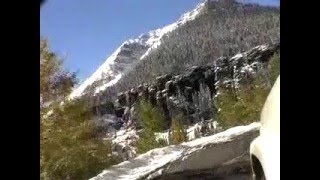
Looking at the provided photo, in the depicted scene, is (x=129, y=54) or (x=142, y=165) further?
(x=142, y=165)

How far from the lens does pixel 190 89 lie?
234 centimetres

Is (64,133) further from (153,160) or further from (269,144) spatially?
(269,144)

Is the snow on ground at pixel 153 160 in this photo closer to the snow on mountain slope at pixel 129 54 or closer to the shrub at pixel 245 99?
the shrub at pixel 245 99

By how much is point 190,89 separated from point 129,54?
31 cm

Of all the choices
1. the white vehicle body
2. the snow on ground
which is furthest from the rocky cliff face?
the white vehicle body

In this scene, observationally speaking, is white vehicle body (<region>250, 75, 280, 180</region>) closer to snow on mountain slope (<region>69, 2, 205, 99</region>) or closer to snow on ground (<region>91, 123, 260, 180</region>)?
snow on ground (<region>91, 123, 260, 180</region>)

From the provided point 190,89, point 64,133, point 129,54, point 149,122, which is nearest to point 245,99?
point 190,89

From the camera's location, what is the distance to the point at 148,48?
233 centimetres

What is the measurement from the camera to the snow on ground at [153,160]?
2.50 meters

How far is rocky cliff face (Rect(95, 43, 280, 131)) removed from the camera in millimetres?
2373

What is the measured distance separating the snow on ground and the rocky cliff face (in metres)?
0.14
